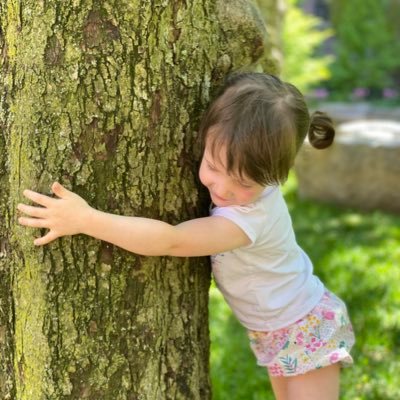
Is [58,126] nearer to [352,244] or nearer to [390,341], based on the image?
[390,341]

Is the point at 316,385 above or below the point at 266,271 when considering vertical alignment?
below

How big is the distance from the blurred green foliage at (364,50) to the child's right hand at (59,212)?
12.6 metres

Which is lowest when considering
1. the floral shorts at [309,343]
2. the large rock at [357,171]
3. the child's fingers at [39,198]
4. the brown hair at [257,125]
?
the floral shorts at [309,343]

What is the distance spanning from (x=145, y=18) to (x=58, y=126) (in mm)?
381

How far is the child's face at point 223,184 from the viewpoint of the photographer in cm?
212

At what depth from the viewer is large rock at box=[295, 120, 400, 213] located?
6.98 metres

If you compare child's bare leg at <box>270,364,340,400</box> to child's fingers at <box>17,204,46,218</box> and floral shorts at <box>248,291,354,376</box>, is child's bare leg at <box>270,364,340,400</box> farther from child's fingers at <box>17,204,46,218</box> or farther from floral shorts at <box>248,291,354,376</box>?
child's fingers at <box>17,204,46,218</box>

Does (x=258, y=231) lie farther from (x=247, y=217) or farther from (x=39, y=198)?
(x=39, y=198)

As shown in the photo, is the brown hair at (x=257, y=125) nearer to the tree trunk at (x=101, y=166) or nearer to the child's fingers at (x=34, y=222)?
the tree trunk at (x=101, y=166)

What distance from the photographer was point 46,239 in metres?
2.04

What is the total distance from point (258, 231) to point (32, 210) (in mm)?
670

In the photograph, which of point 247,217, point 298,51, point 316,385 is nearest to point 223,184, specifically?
point 247,217

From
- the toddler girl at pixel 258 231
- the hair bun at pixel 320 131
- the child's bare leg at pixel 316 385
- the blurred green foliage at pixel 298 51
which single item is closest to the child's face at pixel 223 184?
the toddler girl at pixel 258 231

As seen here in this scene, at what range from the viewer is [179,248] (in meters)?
2.14
